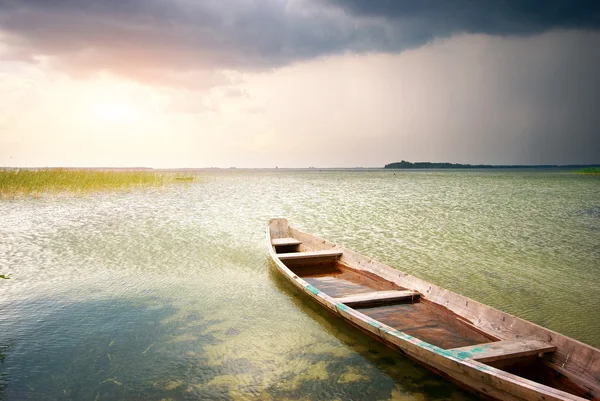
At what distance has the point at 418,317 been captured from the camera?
539 cm

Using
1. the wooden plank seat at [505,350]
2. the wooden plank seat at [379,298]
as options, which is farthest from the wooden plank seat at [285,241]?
the wooden plank seat at [505,350]

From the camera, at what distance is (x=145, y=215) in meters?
16.7

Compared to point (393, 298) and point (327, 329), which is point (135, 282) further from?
point (393, 298)

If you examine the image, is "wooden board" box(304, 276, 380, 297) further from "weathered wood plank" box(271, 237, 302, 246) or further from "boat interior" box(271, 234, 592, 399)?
"weathered wood plank" box(271, 237, 302, 246)

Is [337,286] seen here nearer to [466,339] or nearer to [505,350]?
[466,339]

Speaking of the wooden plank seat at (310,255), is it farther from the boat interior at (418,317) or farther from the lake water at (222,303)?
the lake water at (222,303)

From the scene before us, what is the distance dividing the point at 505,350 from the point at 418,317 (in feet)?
5.57

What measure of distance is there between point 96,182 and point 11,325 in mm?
25297

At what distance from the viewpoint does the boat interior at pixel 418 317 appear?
3.75 m

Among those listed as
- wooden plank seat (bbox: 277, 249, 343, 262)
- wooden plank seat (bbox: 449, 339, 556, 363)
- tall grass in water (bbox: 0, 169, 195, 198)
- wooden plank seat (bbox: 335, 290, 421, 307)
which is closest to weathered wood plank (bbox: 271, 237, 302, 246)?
wooden plank seat (bbox: 277, 249, 343, 262)

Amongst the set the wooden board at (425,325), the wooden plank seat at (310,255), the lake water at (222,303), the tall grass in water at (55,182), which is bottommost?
the lake water at (222,303)

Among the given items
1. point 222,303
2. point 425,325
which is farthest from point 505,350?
point 222,303

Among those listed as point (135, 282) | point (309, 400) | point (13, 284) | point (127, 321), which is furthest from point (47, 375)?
point (13, 284)

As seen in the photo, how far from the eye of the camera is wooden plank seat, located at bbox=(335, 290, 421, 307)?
5.57 metres
